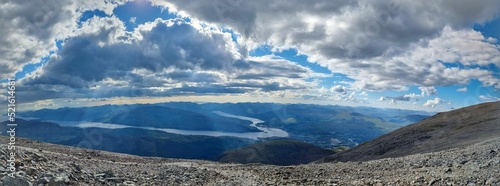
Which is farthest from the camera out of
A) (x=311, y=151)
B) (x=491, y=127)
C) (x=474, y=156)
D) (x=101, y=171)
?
(x=311, y=151)

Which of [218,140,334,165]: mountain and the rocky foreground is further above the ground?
the rocky foreground

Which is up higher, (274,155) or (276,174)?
(276,174)

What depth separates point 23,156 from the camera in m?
16.2

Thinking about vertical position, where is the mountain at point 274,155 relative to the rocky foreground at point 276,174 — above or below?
below

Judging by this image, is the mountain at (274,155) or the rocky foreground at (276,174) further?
the mountain at (274,155)

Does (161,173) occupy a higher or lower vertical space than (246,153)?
higher

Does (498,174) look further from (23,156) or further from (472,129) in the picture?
(472,129)

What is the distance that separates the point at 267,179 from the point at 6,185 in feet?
47.1

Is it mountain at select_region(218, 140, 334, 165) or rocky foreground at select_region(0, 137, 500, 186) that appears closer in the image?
rocky foreground at select_region(0, 137, 500, 186)

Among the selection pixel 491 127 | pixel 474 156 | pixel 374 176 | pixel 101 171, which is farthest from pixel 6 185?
pixel 491 127

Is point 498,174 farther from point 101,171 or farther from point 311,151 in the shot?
point 311,151

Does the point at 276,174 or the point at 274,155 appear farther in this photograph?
the point at 274,155

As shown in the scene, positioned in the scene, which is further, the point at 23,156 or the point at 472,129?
the point at 472,129

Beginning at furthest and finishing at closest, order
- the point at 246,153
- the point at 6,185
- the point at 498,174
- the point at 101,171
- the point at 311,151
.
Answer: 1. the point at 311,151
2. the point at 246,153
3. the point at 101,171
4. the point at 498,174
5. the point at 6,185
